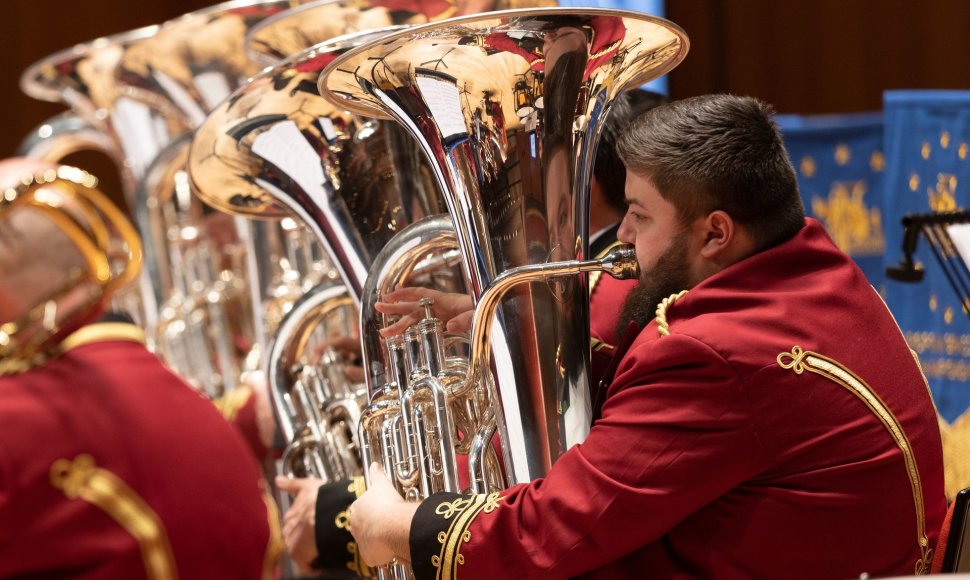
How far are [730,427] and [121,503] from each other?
0.96 metres

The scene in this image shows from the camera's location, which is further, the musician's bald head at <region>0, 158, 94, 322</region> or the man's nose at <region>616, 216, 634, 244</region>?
the musician's bald head at <region>0, 158, 94, 322</region>

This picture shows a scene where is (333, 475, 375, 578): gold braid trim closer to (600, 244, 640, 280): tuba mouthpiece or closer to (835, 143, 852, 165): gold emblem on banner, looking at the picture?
(600, 244, 640, 280): tuba mouthpiece

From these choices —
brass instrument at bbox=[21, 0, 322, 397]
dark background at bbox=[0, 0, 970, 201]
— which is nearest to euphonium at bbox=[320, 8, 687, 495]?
brass instrument at bbox=[21, 0, 322, 397]

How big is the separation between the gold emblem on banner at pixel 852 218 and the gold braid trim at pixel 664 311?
1.31 meters

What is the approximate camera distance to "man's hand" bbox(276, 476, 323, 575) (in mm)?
1641

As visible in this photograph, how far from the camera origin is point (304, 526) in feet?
5.39

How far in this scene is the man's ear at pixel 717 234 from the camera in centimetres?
128

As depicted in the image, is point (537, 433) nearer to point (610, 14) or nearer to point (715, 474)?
point (715, 474)

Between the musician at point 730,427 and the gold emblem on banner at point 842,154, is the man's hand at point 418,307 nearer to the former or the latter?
the musician at point 730,427

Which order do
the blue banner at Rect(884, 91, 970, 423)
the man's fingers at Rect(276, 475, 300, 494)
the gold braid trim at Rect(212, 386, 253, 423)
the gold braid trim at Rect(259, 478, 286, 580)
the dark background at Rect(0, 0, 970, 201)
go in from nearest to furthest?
the man's fingers at Rect(276, 475, 300, 494)
the gold braid trim at Rect(259, 478, 286, 580)
the blue banner at Rect(884, 91, 970, 423)
the gold braid trim at Rect(212, 386, 253, 423)
the dark background at Rect(0, 0, 970, 201)

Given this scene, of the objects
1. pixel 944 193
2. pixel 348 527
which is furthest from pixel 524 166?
pixel 944 193

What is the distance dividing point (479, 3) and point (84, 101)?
4.76ft

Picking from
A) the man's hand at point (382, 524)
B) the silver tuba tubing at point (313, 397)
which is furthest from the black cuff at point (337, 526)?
the man's hand at point (382, 524)

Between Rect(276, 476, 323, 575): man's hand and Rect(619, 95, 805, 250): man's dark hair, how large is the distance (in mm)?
689
